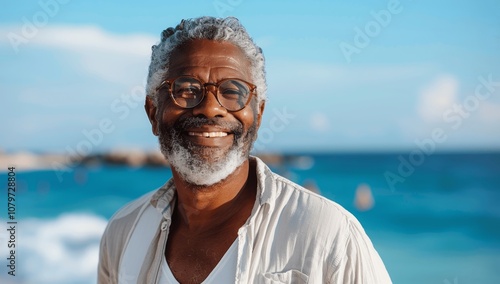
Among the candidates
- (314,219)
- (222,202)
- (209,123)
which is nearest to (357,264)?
(314,219)

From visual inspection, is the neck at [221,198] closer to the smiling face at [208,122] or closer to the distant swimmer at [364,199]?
the smiling face at [208,122]

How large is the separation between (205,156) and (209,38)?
41 cm

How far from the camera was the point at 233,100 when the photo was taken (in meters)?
2.36

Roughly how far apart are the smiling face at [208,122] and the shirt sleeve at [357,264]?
19.0 inches

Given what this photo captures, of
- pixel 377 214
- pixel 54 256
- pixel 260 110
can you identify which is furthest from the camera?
pixel 377 214

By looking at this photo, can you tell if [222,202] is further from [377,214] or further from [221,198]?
[377,214]

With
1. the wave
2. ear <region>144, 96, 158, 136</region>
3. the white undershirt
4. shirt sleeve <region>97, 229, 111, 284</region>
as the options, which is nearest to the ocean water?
the wave

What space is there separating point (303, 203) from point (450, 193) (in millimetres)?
21787

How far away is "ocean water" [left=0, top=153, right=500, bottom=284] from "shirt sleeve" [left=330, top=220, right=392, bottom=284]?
715 centimetres

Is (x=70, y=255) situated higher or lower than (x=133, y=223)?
higher

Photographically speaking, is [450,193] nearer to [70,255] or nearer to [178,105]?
[70,255]

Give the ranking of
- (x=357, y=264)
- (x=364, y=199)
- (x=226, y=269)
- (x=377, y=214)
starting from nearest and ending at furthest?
(x=357, y=264), (x=226, y=269), (x=377, y=214), (x=364, y=199)

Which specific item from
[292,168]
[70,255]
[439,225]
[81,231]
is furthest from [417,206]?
[292,168]

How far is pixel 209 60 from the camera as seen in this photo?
2363 millimetres
